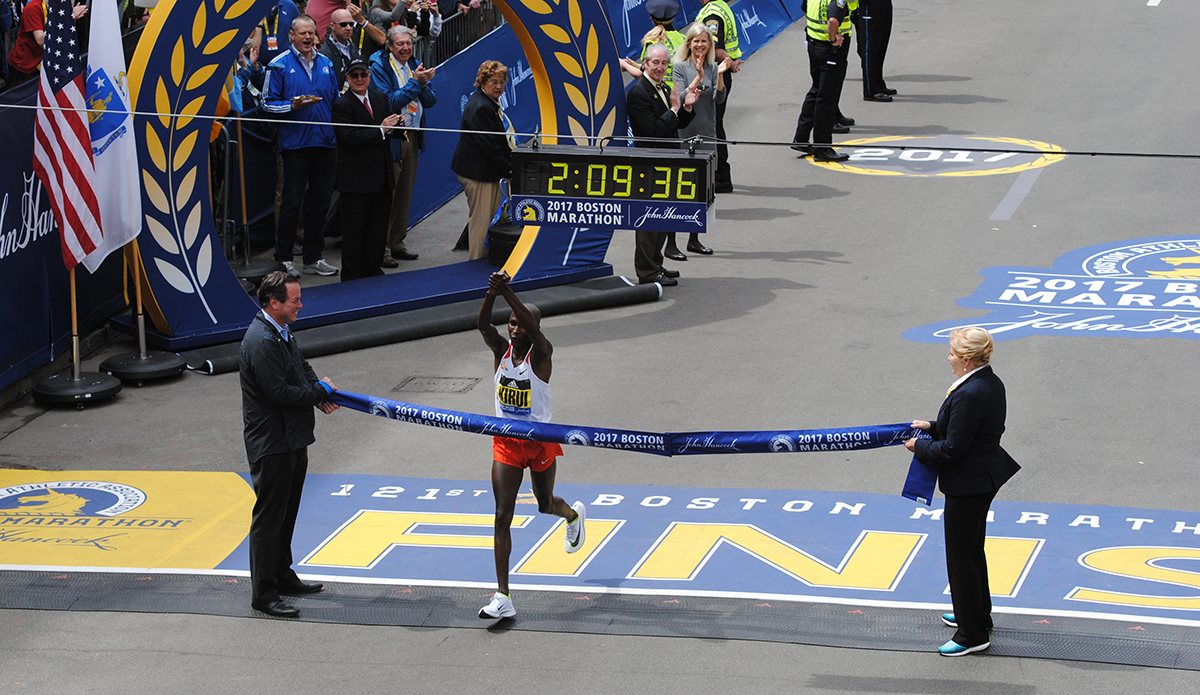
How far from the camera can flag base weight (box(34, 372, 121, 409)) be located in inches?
446

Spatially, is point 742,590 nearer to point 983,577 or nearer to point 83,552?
point 983,577

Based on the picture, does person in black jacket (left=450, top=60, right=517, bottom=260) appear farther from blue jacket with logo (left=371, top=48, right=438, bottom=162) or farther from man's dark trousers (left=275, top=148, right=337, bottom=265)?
man's dark trousers (left=275, top=148, right=337, bottom=265)

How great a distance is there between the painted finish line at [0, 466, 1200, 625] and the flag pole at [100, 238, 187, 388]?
197cm

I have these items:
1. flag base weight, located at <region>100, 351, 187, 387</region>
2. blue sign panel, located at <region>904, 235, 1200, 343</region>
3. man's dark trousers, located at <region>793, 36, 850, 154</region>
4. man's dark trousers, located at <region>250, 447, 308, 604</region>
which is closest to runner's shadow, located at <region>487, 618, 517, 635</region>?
man's dark trousers, located at <region>250, 447, 308, 604</region>

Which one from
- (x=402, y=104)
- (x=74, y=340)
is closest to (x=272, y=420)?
(x=74, y=340)

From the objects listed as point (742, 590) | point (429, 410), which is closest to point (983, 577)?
point (742, 590)

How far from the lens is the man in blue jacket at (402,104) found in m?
14.2

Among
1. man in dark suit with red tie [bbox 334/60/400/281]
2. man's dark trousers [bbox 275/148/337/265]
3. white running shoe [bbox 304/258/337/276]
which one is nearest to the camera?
man in dark suit with red tie [bbox 334/60/400/281]

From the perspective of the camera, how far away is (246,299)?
12781 millimetres

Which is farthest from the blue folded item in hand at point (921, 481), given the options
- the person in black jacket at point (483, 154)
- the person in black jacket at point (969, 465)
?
the person in black jacket at point (483, 154)

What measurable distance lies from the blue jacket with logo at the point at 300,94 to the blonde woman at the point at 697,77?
3.97m

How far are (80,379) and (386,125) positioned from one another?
3.97 m

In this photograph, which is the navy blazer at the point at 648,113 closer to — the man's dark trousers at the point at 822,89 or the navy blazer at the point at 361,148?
the navy blazer at the point at 361,148

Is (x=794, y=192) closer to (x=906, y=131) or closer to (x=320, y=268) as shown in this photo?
(x=906, y=131)
